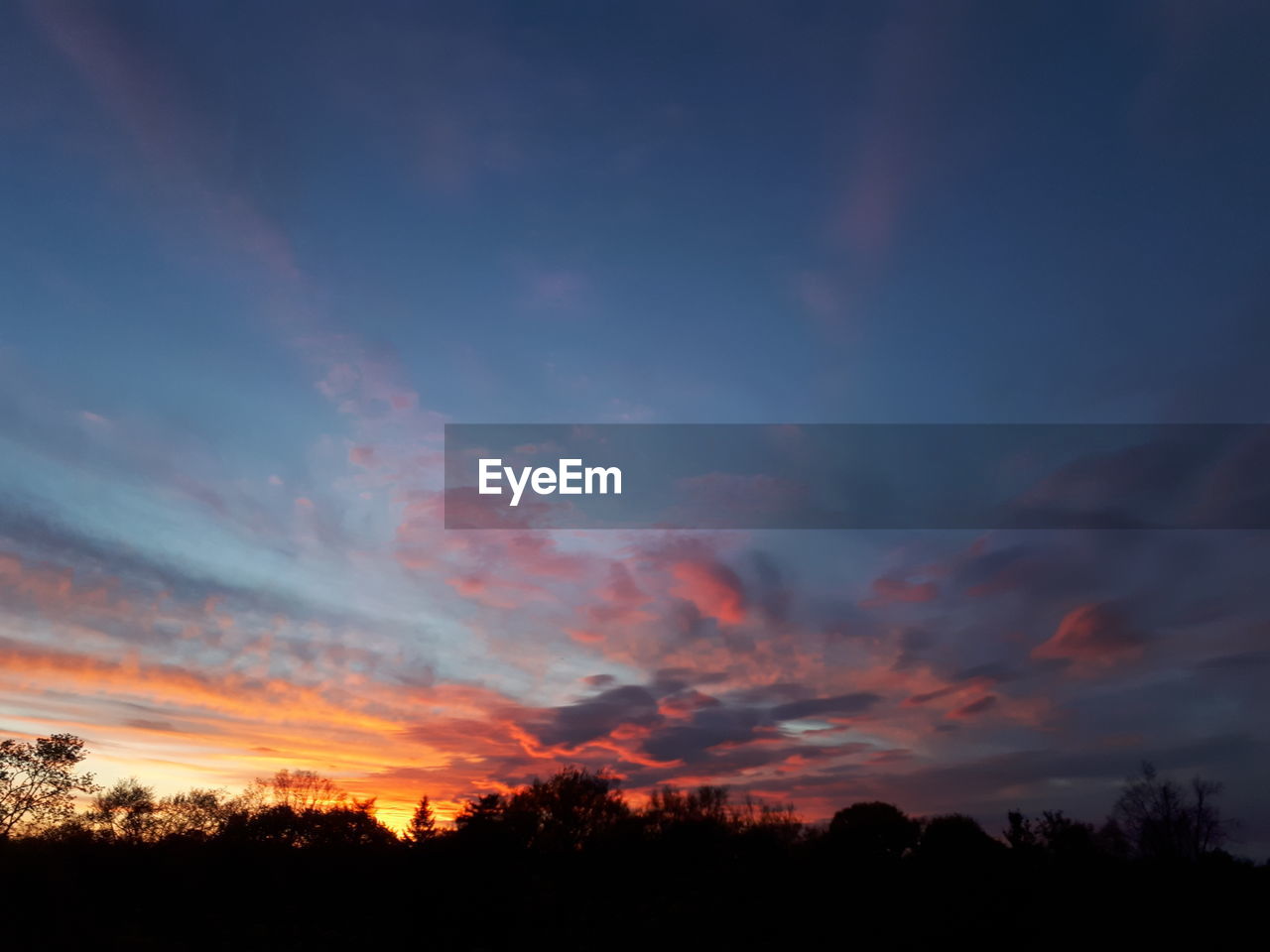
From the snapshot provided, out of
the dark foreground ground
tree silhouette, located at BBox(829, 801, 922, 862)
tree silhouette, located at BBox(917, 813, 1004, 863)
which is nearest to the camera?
the dark foreground ground

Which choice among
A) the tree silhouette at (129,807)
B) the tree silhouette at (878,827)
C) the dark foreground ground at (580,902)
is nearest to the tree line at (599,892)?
the dark foreground ground at (580,902)

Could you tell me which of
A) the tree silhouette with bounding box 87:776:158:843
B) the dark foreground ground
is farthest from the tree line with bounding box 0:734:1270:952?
the tree silhouette with bounding box 87:776:158:843

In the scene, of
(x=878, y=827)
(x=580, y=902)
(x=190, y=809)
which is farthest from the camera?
(x=190, y=809)

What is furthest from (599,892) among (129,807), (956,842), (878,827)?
(129,807)

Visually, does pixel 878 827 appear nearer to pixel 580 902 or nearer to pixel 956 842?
pixel 956 842

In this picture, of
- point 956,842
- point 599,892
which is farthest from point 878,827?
point 599,892

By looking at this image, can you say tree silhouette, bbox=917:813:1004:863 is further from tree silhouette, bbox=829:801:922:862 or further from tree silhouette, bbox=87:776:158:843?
tree silhouette, bbox=87:776:158:843

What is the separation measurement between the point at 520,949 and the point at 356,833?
743 inches

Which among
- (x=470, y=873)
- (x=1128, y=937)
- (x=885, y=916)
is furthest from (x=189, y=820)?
(x=1128, y=937)

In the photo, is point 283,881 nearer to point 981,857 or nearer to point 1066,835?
point 981,857

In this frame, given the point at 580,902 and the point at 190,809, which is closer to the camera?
the point at 580,902

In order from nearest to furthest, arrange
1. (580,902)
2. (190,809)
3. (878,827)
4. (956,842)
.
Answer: (580,902)
(956,842)
(878,827)
(190,809)

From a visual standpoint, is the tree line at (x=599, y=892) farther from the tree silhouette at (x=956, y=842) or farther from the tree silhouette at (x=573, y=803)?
the tree silhouette at (x=573, y=803)

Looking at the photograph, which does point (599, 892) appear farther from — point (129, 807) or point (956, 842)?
point (129, 807)
